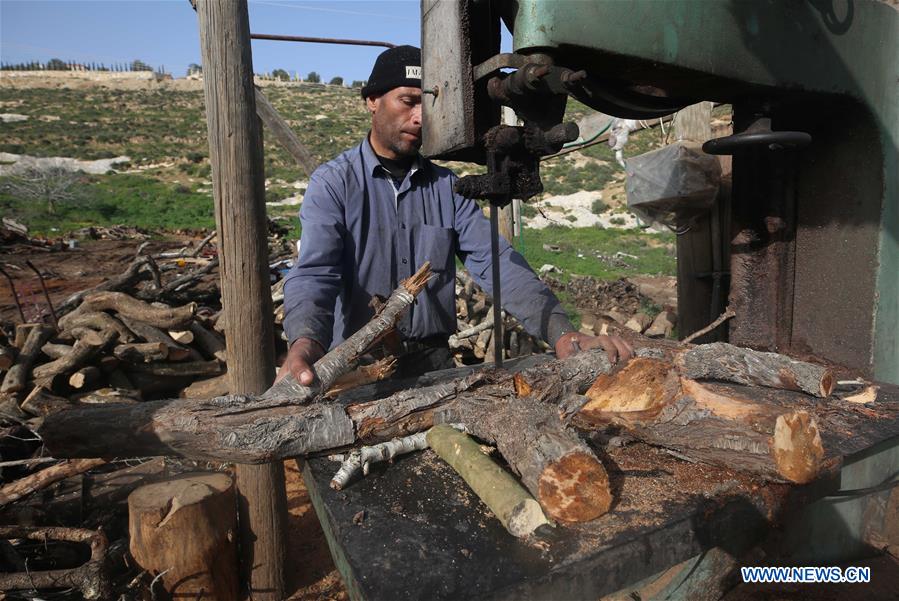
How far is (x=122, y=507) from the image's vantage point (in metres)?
3.36

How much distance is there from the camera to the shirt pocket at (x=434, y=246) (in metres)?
2.88

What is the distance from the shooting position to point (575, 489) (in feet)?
4.28

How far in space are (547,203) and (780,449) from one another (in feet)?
69.3

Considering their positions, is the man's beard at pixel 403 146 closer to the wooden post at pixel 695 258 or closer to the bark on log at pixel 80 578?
the bark on log at pixel 80 578

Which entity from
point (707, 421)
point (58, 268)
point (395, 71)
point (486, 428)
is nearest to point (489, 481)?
point (486, 428)

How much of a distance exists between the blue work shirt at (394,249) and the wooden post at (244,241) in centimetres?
30

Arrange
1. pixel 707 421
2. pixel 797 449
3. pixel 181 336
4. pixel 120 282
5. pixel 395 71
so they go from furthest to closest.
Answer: pixel 120 282 → pixel 181 336 → pixel 395 71 → pixel 707 421 → pixel 797 449

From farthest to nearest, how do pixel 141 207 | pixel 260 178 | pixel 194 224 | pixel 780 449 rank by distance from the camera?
pixel 141 207 → pixel 194 224 → pixel 260 178 → pixel 780 449

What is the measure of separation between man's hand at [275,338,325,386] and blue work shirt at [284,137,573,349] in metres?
0.27

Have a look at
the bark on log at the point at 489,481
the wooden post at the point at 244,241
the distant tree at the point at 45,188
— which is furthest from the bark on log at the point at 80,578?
the distant tree at the point at 45,188

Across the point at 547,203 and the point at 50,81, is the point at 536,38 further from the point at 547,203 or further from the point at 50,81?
the point at 50,81

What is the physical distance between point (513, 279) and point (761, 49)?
4.56 ft

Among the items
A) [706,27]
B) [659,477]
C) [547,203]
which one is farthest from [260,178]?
[547,203]

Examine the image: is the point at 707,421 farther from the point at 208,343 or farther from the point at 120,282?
the point at 120,282
